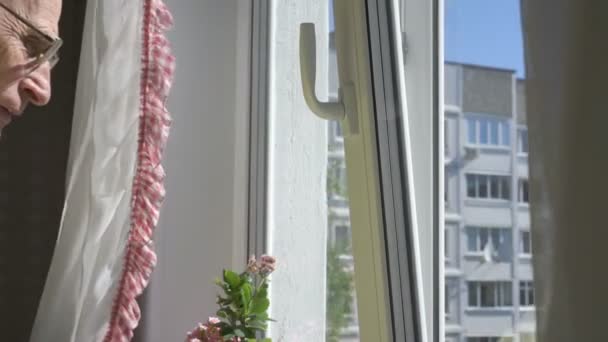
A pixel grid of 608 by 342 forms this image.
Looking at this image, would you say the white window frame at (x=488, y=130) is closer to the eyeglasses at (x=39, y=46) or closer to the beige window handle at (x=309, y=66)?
the beige window handle at (x=309, y=66)

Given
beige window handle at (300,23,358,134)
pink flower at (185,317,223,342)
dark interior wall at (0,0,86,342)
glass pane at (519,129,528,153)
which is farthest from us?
A: dark interior wall at (0,0,86,342)

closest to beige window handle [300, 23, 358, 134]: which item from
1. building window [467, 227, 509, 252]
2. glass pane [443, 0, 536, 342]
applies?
glass pane [443, 0, 536, 342]

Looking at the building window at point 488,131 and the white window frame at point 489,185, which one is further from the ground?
the building window at point 488,131

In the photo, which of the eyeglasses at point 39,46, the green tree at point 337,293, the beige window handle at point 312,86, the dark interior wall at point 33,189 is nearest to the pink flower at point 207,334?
the green tree at point 337,293

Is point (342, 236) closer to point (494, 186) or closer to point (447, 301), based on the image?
point (447, 301)

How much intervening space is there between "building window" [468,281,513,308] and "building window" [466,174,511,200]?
3.8 inches

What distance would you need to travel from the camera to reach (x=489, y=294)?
89 centimetres

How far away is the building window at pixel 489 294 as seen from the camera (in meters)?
0.84

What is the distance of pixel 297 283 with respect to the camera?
1.73 m

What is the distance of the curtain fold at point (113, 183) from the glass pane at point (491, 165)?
76cm

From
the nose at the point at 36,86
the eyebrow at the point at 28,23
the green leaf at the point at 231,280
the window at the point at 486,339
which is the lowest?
the window at the point at 486,339

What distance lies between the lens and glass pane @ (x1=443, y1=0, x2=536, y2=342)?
791 millimetres

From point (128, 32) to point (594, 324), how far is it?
1288mm

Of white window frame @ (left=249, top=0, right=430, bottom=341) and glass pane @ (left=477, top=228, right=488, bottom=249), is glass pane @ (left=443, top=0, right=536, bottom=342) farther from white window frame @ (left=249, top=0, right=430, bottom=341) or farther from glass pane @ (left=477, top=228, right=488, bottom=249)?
white window frame @ (left=249, top=0, right=430, bottom=341)
